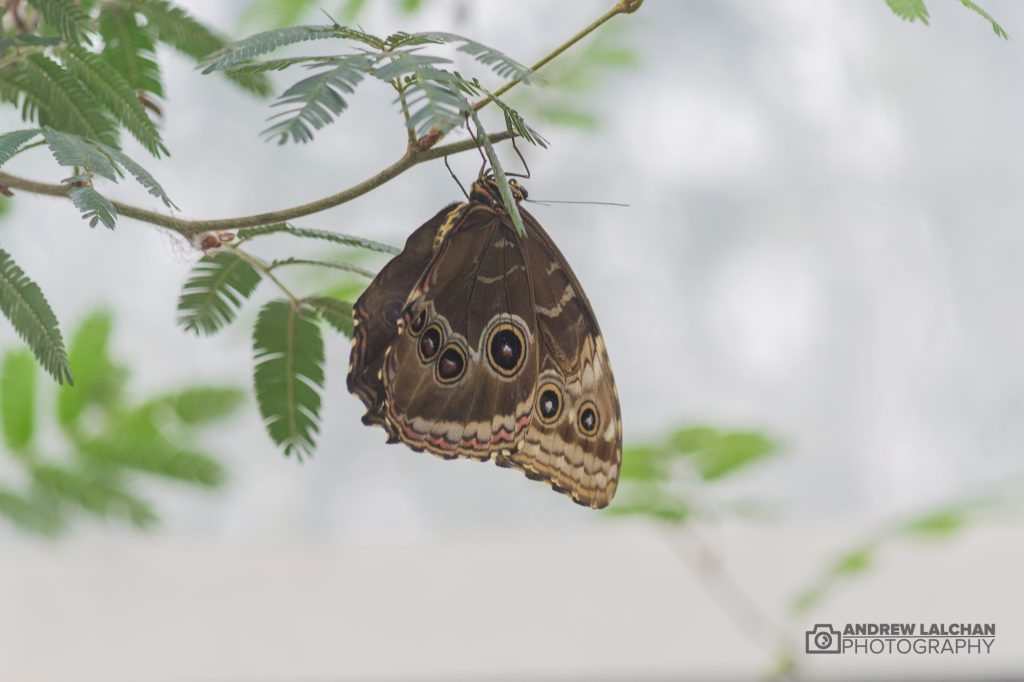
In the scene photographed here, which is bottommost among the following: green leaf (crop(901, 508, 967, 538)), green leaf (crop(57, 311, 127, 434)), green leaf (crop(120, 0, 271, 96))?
green leaf (crop(901, 508, 967, 538))

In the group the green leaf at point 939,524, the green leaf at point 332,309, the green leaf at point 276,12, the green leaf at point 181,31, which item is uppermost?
the green leaf at point 276,12

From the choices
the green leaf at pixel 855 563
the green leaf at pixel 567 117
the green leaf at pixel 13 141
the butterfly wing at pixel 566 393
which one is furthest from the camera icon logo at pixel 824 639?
the green leaf at pixel 13 141

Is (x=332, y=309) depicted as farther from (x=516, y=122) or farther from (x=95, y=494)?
(x=95, y=494)

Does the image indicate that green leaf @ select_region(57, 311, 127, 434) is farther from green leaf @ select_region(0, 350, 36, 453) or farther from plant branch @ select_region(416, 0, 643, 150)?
plant branch @ select_region(416, 0, 643, 150)

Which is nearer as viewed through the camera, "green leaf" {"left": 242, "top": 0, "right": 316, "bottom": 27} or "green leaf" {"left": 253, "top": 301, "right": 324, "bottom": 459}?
"green leaf" {"left": 253, "top": 301, "right": 324, "bottom": 459}

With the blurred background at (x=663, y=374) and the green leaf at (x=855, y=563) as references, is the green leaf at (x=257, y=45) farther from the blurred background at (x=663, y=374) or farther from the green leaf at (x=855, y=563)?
the blurred background at (x=663, y=374)

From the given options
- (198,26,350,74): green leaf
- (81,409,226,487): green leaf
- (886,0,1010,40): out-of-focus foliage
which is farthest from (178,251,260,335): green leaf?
(81,409,226,487): green leaf

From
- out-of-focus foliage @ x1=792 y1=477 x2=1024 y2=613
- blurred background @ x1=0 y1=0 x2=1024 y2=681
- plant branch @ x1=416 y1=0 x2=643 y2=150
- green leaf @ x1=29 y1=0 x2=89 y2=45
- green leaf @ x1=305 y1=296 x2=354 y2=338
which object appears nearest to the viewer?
plant branch @ x1=416 y1=0 x2=643 y2=150
